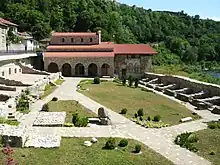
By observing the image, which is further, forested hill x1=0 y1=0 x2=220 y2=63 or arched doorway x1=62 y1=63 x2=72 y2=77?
forested hill x1=0 y1=0 x2=220 y2=63

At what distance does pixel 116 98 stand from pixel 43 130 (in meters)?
15.8

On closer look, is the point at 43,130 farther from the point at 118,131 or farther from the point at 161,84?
the point at 161,84

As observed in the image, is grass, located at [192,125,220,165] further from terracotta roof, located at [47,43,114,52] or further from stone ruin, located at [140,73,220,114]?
terracotta roof, located at [47,43,114,52]

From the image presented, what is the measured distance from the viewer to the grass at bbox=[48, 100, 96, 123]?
29.9 metres

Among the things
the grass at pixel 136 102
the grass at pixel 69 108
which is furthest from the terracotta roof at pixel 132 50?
the grass at pixel 69 108

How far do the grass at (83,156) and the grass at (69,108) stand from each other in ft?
25.4

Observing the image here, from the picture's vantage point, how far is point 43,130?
24094 mm

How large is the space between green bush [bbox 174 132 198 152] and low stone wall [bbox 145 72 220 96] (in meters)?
17.0

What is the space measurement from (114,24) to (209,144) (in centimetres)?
8055

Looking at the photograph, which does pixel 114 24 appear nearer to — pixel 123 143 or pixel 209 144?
pixel 209 144

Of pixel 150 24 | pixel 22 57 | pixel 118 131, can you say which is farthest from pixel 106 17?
pixel 118 131

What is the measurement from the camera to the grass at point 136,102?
3238 centimetres

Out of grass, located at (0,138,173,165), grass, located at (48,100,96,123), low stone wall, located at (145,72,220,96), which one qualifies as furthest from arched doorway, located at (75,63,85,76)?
grass, located at (0,138,173,165)

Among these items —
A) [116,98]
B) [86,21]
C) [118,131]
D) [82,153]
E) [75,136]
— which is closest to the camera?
[82,153]
